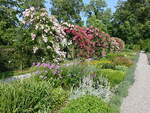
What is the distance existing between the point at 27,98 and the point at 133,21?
46.5 m

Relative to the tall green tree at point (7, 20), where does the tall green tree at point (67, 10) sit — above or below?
above

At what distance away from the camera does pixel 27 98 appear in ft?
14.4

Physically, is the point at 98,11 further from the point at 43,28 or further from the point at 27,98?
the point at 27,98

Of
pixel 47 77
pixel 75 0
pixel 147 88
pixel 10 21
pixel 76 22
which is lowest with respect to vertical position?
pixel 147 88

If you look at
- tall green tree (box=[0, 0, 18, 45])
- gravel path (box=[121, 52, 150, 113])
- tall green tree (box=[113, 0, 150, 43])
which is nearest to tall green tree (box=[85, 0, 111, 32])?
tall green tree (box=[113, 0, 150, 43])

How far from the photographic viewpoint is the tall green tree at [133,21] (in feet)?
150

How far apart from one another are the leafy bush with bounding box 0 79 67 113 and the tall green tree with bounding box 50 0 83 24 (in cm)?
2768

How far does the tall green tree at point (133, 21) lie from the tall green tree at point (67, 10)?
14.1 m

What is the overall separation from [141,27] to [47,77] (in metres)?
43.3

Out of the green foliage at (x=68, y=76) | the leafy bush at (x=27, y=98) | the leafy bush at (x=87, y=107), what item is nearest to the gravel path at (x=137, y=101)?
the leafy bush at (x=87, y=107)

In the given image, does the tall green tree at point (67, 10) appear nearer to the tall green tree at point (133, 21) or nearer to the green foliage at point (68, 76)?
the tall green tree at point (133, 21)

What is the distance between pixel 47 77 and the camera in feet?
22.1

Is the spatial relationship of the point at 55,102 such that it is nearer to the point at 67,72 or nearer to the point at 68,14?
the point at 67,72

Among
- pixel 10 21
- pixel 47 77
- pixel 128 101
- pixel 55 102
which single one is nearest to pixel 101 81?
pixel 128 101
